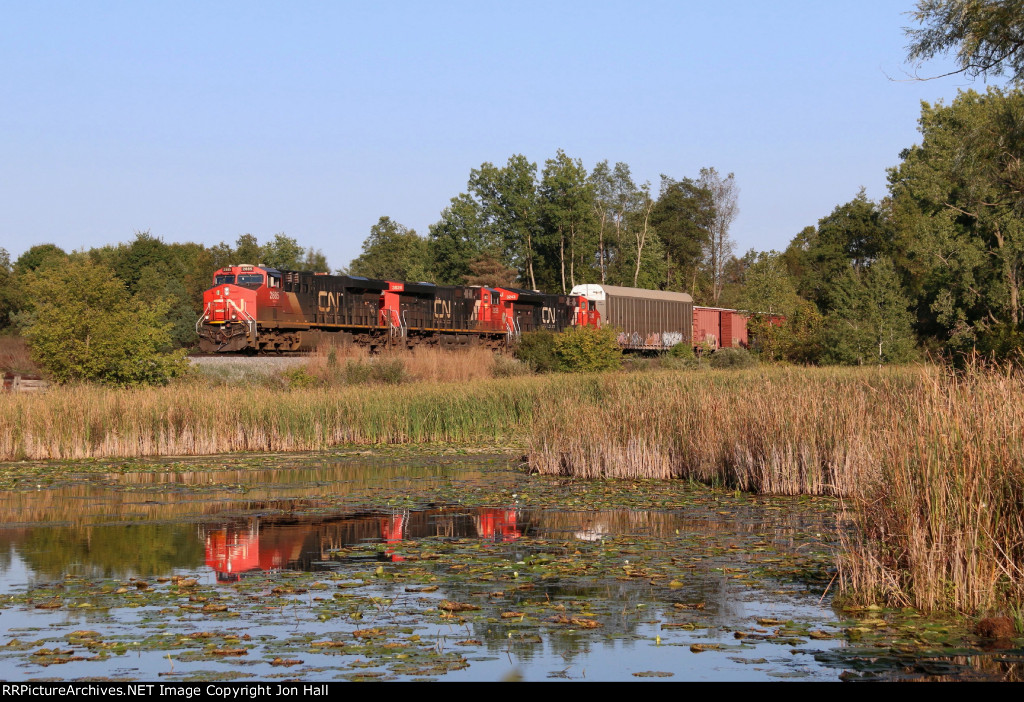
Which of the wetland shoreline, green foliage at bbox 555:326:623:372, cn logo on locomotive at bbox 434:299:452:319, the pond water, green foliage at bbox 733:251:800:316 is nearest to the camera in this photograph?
the pond water

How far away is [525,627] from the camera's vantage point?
314 inches

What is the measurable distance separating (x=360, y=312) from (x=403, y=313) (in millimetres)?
2562

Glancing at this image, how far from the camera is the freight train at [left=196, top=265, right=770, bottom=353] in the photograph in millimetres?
39438

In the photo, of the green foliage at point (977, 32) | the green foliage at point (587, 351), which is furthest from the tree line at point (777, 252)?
the green foliage at point (587, 351)

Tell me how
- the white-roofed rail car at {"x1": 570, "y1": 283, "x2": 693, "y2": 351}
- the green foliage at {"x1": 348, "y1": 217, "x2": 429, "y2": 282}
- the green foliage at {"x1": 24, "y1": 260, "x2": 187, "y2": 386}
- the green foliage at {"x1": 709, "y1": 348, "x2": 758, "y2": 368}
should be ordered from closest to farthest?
the green foliage at {"x1": 24, "y1": 260, "x2": 187, "y2": 386}, the green foliage at {"x1": 709, "y1": 348, "x2": 758, "y2": 368}, the white-roofed rail car at {"x1": 570, "y1": 283, "x2": 693, "y2": 351}, the green foliage at {"x1": 348, "y1": 217, "x2": 429, "y2": 282}

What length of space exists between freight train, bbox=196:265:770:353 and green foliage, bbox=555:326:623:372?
5368 mm

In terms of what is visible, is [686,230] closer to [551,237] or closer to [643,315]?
[551,237]

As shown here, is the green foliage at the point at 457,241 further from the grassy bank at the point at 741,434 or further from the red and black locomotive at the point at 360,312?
the grassy bank at the point at 741,434

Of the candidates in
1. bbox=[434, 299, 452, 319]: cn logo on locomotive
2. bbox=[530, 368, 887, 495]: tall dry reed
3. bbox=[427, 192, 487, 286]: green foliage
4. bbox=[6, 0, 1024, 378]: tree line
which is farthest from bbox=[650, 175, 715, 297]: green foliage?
bbox=[530, 368, 887, 495]: tall dry reed

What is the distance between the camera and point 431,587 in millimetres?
9555

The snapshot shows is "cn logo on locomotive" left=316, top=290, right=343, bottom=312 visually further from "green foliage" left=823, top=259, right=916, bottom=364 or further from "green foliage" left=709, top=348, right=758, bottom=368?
"green foliage" left=823, top=259, right=916, bottom=364

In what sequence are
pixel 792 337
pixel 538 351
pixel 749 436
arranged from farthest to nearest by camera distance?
pixel 792 337 → pixel 538 351 → pixel 749 436

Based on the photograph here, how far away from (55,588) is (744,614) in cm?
645

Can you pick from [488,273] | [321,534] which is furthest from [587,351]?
[488,273]
